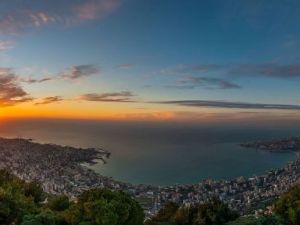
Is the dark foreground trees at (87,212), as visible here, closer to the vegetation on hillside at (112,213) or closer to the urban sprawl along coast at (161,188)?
the vegetation on hillside at (112,213)

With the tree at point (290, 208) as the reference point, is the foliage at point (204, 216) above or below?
below

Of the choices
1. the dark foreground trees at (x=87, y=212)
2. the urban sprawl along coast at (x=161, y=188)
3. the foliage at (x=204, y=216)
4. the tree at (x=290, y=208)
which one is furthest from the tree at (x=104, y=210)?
the urban sprawl along coast at (x=161, y=188)

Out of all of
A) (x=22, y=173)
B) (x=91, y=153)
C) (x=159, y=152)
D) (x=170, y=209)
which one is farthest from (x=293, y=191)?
(x=159, y=152)

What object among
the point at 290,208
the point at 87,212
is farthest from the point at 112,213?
the point at 290,208

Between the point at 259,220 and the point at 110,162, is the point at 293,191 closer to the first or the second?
the point at 259,220

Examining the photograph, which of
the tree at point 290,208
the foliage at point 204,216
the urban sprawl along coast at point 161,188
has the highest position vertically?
the tree at point 290,208

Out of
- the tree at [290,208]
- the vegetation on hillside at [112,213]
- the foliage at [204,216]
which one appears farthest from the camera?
the foliage at [204,216]

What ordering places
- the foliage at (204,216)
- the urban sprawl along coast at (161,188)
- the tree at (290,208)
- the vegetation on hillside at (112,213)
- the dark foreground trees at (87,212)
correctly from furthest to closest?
the urban sprawl along coast at (161,188) < the foliage at (204,216) < the tree at (290,208) < the vegetation on hillside at (112,213) < the dark foreground trees at (87,212)

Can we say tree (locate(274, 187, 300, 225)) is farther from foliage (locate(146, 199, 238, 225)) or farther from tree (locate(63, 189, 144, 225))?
tree (locate(63, 189, 144, 225))

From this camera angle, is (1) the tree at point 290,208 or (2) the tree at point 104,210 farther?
(1) the tree at point 290,208

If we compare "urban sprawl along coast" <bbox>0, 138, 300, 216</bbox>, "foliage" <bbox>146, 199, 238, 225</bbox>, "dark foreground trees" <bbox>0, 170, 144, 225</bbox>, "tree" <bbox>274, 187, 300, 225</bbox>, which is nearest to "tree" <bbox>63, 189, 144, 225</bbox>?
"dark foreground trees" <bbox>0, 170, 144, 225</bbox>

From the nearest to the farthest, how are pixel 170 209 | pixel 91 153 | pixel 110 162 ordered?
1. pixel 170 209
2. pixel 110 162
3. pixel 91 153
